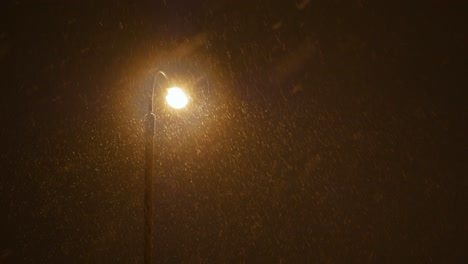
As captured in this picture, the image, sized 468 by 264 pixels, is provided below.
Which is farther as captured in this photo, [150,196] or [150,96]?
[150,96]

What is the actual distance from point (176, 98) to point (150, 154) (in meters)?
0.97

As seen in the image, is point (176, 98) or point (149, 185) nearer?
→ point (149, 185)

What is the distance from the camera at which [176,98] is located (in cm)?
1030

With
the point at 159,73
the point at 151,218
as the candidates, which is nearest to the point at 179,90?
the point at 159,73

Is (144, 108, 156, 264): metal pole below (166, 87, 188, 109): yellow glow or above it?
below

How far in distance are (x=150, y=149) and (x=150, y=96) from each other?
2.54ft

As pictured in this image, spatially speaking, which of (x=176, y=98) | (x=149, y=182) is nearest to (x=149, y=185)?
(x=149, y=182)

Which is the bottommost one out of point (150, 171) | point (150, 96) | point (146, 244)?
point (146, 244)

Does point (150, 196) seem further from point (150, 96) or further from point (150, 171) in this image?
point (150, 96)

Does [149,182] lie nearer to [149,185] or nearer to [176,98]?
[149,185]

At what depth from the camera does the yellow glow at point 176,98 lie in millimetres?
10242

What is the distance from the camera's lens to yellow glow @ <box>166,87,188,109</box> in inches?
403

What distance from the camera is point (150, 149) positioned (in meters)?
9.69

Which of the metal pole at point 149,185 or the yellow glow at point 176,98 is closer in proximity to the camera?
the metal pole at point 149,185
